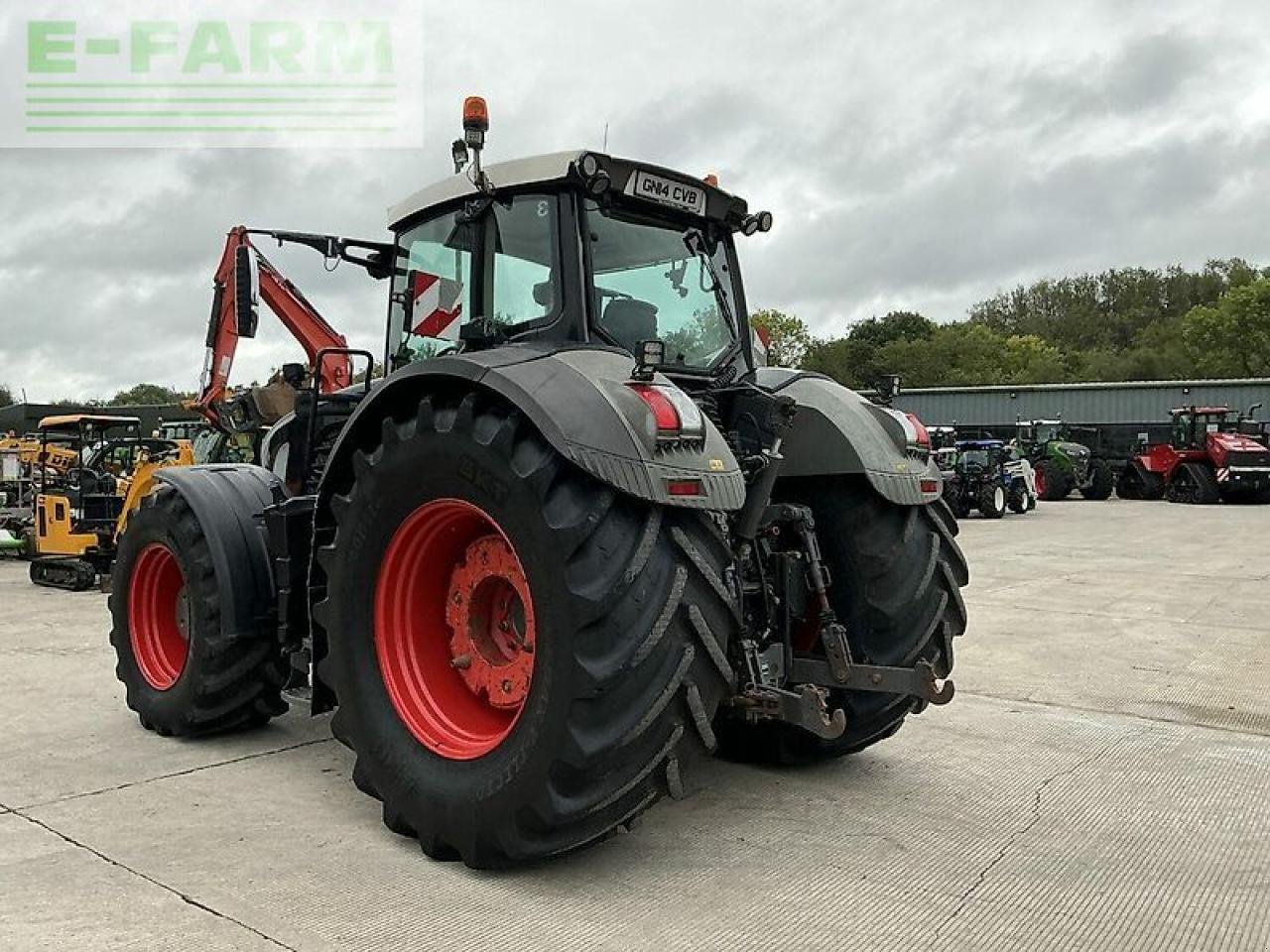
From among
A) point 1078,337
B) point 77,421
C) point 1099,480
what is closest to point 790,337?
point 1078,337

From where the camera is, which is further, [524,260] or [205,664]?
[205,664]

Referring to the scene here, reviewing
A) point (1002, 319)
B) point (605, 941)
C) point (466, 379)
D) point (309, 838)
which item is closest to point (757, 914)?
point (605, 941)

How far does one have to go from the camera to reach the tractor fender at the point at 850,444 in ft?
13.5

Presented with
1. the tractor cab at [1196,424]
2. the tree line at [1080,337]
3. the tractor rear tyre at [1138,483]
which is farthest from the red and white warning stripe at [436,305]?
the tree line at [1080,337]

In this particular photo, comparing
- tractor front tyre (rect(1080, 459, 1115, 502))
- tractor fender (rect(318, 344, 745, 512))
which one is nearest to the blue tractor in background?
tractor front tyre (rect(1080, 459, 1115, 502))

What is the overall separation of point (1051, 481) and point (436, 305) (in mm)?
25635

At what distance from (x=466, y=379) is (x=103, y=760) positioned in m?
2.60

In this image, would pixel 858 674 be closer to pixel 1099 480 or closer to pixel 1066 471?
pixel 1066 471

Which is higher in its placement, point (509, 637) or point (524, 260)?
point (524, 260)

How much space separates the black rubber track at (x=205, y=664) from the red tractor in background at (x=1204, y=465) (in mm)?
25135

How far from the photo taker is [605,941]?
2.85 metres

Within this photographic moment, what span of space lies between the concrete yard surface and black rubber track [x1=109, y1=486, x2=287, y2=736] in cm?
14

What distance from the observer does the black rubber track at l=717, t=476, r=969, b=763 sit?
413 cm

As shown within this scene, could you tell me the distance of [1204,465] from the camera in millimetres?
25641
